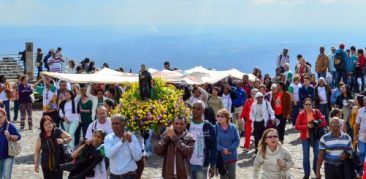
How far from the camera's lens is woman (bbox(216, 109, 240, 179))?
10.8m

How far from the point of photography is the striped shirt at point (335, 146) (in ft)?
33.4

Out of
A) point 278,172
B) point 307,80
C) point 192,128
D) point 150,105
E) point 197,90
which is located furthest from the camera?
point 307,80

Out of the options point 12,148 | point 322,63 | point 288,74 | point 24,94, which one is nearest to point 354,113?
point 12,148

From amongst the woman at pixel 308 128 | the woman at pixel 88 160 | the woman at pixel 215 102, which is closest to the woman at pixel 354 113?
the woman at pixel 308 128

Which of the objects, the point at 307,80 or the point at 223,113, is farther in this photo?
the point at 307,80

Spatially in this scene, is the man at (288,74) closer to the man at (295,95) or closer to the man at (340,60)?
the man at (340,60)

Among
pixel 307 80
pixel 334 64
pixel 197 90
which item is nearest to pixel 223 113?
pixel 197 90

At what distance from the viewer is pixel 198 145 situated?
9.73 m

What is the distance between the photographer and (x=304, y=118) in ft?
40.9

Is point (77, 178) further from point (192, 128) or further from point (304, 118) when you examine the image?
point (304, 118)

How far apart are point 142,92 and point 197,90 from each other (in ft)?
8.34

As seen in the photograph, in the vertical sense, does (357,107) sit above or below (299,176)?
above

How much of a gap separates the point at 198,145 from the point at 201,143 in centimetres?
6

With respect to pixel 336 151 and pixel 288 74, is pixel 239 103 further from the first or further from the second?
pixel 336 151
